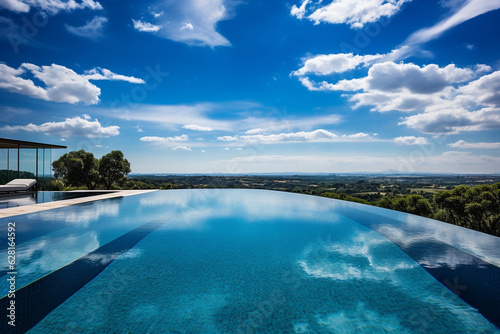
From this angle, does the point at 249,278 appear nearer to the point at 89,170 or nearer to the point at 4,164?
the point at 4,164

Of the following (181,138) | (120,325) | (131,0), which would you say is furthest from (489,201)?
(181,138)

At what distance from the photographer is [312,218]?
782cm

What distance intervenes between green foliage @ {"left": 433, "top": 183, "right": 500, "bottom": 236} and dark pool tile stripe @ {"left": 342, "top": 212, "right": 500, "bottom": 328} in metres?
6.93

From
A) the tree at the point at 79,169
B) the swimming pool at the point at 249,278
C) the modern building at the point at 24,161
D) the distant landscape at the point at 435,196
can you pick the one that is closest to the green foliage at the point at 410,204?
the distant landscape at the point at 435,196

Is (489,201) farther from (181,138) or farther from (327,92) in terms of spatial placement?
(181,138)

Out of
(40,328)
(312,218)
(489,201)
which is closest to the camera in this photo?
(40,328)

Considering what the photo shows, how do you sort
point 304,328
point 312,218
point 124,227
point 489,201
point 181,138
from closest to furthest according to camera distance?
point 304,328 → point 124,227 → point 312,218 → point 489,201 → point 181,138

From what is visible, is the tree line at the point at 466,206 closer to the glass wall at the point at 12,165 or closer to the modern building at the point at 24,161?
the modern building at the point at 24,161

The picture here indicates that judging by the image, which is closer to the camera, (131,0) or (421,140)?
(131,0)

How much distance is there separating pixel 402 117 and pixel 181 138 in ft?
55.8

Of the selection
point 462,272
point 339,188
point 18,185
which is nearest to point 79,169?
point 18,185

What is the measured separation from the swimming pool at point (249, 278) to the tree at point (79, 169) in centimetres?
1040

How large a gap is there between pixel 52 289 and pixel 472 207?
13.8m

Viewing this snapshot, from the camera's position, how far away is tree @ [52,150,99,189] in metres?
15.1
